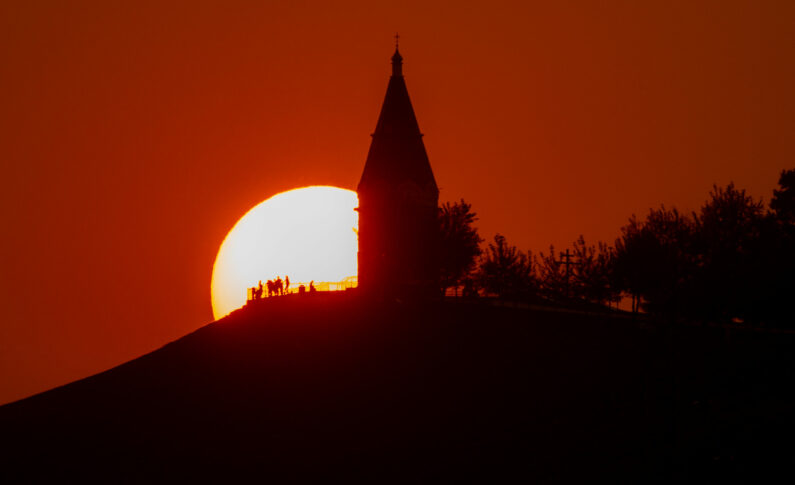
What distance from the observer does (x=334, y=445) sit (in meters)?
49.5

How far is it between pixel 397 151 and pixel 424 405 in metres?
34.2

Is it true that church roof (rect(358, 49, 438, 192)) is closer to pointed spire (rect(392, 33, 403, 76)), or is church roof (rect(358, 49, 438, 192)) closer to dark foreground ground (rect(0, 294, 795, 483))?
pointed spire (rect(392, 33, 403, 76))

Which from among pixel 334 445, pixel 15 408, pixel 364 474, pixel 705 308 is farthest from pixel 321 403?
pixel 705 308

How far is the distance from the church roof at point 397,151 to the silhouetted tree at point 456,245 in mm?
3947

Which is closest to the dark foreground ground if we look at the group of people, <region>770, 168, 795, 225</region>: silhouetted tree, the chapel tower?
the group of people

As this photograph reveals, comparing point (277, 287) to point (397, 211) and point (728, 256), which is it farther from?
point (728, 256)

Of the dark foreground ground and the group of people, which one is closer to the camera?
the dark foreground ground

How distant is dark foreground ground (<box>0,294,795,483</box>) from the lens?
1640 inches

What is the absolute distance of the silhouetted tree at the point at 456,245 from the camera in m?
83.3

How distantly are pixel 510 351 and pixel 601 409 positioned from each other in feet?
36.3

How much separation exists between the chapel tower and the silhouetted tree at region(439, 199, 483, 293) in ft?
4.83

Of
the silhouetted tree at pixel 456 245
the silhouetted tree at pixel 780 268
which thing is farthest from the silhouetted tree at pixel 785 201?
the silhouetted tree at pixel 456 245

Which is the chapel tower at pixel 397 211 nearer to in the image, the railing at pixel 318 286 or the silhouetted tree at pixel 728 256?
the railing at pixel 318 286

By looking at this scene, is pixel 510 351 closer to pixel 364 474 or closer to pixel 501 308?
pixel 501 308
